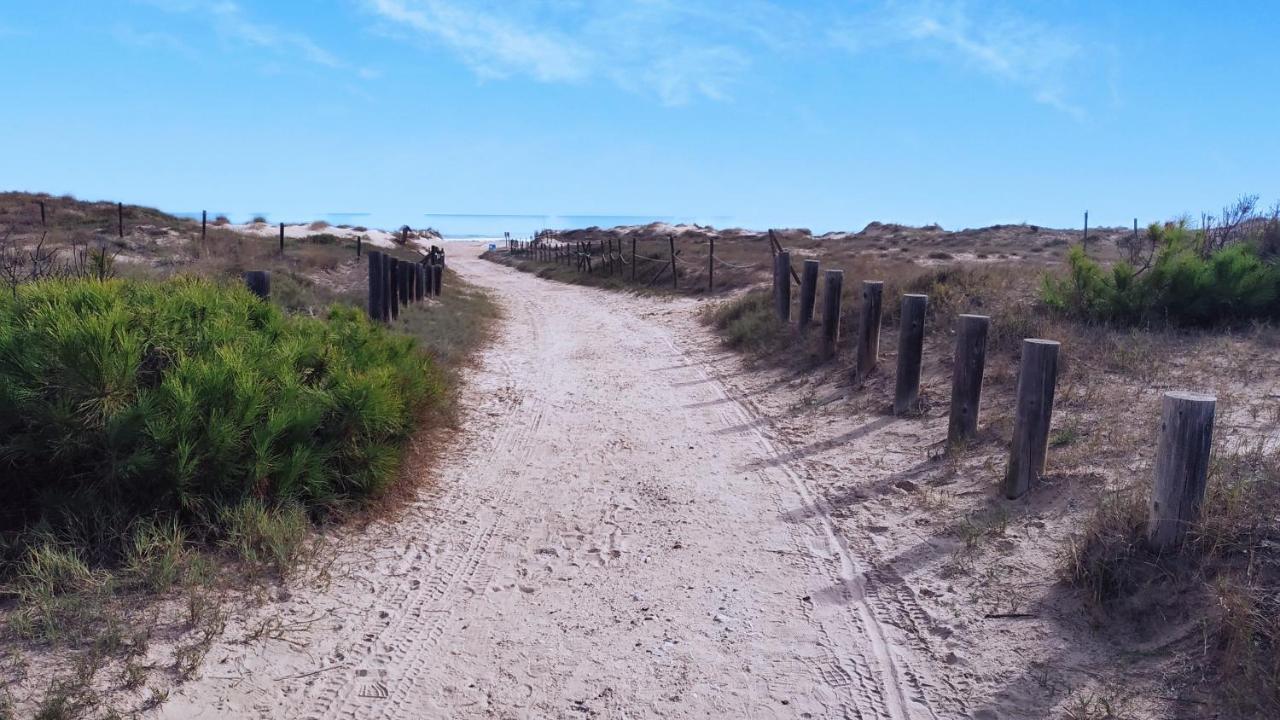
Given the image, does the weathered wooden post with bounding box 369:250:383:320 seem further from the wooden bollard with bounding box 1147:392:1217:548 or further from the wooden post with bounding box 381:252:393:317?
the wooden bollard with bounding box 1147:392:1217:548

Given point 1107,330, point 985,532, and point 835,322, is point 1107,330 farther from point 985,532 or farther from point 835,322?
point 985,532

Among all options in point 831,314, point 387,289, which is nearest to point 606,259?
point 387,289

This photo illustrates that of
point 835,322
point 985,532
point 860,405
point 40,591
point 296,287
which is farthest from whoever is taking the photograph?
point 296,287

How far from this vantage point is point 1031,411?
5840mm

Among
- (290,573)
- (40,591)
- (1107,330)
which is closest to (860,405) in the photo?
(1107,330)

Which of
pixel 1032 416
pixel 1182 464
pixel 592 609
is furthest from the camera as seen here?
pixel 1032 416

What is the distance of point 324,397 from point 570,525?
190 cm

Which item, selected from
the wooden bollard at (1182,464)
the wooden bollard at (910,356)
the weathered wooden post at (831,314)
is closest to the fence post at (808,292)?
the weathered wooden post at (831,314)

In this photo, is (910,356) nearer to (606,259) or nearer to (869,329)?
(869,329)

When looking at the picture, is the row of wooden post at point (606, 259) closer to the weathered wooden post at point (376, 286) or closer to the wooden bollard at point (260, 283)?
the weathered wooden post at point (376, 286)

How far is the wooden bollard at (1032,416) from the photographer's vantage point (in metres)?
5.81

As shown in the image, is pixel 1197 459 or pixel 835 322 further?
pixel 835 322

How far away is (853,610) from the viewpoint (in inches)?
187

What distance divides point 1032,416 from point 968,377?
134cm
